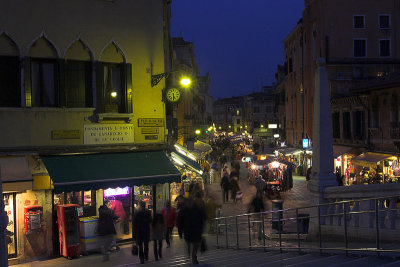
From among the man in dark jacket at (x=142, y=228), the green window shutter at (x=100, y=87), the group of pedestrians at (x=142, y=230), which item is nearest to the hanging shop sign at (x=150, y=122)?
the green window shutter at (x=100, y=87)

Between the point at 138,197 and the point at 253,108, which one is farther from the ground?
the point at 253,108

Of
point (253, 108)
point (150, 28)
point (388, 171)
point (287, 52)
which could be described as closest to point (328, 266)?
point (150, 28)

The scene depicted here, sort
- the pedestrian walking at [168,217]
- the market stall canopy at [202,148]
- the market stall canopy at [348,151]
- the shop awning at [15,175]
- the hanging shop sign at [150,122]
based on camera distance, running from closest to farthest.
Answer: the shop awning at [15,175]
the pedestrian walking at [168,217]
the hanging shop sign at [150,122]
the market stall canopy at [348,151]
the market stall canopy at [202,148]

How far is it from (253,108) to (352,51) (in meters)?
69.8

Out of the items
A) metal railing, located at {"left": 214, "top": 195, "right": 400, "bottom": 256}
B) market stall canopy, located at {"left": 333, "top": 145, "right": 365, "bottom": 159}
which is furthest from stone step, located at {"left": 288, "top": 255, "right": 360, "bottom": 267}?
market stall canopy, located at {"left": 333, "top": 145, "right": 365, "bottom": 159}

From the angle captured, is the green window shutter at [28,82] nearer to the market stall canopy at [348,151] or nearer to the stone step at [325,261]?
the stone step at [325,261]

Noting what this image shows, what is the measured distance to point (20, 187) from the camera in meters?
11.9

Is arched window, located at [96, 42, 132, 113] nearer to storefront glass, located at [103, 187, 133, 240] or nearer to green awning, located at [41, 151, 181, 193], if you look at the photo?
green awning, located at [41, 151, 181, 193]

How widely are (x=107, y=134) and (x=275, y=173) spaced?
56.3 ft

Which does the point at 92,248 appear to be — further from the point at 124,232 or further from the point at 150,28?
the point at 150,28

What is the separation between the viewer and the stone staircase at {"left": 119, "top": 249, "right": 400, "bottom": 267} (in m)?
7.43

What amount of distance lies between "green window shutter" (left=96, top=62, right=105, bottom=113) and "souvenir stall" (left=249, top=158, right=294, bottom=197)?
514 inches

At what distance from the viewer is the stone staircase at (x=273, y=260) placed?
7.43 metres

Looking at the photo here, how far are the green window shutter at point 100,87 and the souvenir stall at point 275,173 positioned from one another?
42.9 ft
